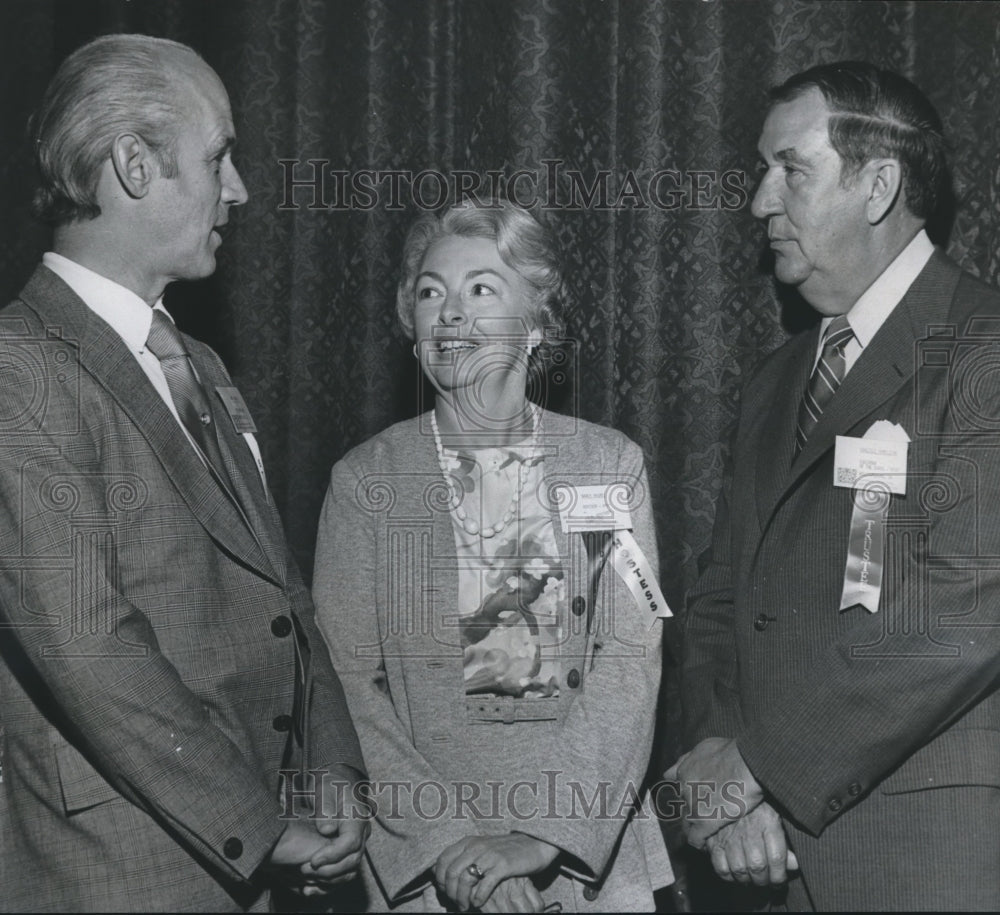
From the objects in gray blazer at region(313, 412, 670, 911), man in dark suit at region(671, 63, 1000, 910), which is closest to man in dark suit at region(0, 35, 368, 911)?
gray blazer at region(313, 412, 670, 911)

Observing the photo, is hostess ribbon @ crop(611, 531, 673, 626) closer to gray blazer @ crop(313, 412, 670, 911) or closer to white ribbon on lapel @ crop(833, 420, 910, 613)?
gray blazer @ crop(313, 412, 670, 911)

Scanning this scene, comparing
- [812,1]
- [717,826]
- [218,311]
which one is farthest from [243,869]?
[812,1]

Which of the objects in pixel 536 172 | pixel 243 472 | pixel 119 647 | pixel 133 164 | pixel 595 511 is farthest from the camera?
pixel 536 172

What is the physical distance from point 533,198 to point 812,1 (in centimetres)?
72

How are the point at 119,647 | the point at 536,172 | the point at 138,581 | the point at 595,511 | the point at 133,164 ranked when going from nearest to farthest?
1. the point at 119,647
2. the point at 138,581
3. the point at 133,164
4. the point at 595,511
5. the point at 536,172

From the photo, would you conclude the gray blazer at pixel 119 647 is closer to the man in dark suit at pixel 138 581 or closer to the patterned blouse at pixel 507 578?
the man in dark suit at pixel 138 581

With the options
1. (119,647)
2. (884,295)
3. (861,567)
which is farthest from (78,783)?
(884,295)

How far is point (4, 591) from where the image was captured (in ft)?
5.80

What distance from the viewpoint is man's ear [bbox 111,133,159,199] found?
6.31 feet

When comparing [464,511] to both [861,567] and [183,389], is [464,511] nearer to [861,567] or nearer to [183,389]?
[183,389]

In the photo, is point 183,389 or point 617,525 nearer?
point 183,389

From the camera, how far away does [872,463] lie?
196 cm

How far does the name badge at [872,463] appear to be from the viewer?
1948mm

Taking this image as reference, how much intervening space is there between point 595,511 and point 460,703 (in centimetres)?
44
